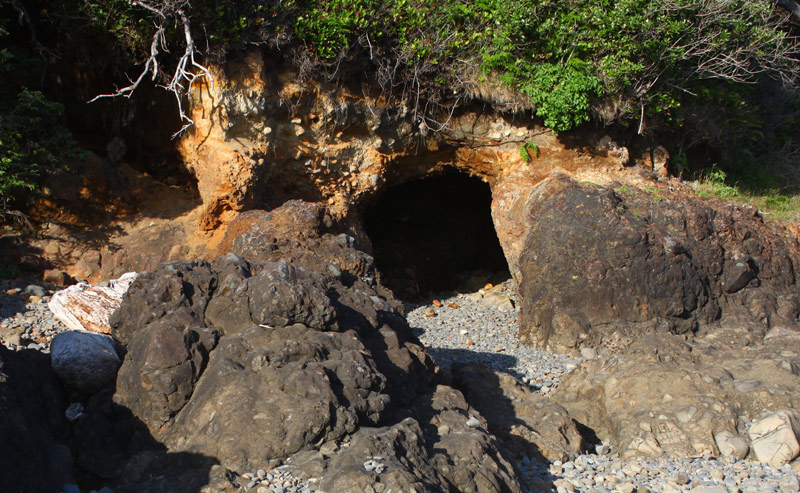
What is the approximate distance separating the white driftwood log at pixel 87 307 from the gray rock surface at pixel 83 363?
127 centimetres

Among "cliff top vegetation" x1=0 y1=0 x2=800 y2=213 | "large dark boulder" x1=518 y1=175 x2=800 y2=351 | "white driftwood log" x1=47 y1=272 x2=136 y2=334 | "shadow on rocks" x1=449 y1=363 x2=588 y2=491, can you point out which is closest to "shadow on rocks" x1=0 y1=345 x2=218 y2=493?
"white driftwood log" x1=47 y1=272 x2=136 y2=334

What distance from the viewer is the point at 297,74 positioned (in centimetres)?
971

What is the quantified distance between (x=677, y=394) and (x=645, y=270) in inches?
108

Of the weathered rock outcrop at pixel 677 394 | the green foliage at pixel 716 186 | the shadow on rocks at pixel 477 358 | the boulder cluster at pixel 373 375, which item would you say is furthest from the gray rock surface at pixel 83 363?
the green foliage at pixel 716 186

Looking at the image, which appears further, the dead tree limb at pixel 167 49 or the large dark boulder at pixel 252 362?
the dead tree limb at pixel 167 49

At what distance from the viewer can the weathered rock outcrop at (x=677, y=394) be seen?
5879 millimetres

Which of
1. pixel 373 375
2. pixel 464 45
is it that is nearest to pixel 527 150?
pixel 464 45

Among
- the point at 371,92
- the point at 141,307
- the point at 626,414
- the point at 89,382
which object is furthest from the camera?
the point at 371,92

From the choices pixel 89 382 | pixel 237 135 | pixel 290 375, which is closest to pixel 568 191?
pixel 237 135

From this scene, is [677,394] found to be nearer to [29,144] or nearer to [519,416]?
[519,416]

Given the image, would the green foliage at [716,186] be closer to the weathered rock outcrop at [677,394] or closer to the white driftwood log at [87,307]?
the weathered rock outcrop at [677,394]

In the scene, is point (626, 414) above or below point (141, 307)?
below

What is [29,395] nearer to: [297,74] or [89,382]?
[89,382]

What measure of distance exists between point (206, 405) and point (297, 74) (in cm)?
631
